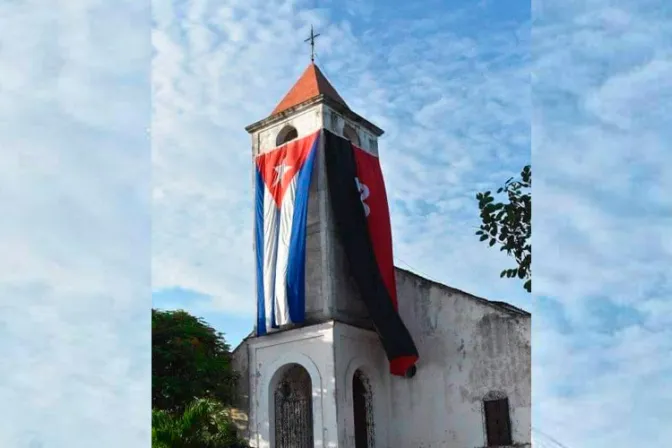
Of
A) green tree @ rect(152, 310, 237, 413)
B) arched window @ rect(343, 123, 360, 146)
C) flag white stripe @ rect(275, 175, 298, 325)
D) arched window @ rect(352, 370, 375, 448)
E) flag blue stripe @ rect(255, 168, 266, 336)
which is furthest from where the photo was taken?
arched window @ rect(343, 123, 360, 146)

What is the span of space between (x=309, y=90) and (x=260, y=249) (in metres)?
2.95

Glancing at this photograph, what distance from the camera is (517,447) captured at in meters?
13.2

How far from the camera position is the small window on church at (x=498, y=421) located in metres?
13.4

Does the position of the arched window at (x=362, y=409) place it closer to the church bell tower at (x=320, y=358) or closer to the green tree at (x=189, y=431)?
the church bell tower at (x=320, y=358)

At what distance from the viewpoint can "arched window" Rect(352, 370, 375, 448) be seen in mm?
14086

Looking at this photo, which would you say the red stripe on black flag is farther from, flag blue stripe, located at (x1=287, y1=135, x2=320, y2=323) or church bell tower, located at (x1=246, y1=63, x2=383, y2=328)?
flag blue stripe, located at (x1=287, y1=135, x2=320, y2=323)

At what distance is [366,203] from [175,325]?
12.7 ft

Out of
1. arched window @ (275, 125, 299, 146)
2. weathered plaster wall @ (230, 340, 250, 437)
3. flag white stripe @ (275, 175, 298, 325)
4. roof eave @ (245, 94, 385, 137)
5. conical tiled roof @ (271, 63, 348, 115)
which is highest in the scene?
conical tiled roof @ (271, 63, 348, 115)

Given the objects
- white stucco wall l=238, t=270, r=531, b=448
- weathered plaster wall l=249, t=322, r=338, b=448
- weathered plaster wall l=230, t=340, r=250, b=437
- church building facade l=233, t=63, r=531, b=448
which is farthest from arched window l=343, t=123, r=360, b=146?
weathered plaster wall l=230, t=340, r=250, b=437

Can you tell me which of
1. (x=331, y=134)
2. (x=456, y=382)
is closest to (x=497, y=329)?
(x=456, y=382)

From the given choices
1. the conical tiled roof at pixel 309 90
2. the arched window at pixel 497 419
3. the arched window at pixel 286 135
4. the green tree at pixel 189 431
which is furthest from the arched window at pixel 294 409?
the conical tiled roof at pixel 309 90

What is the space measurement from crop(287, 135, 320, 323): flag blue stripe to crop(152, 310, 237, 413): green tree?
7.30ft

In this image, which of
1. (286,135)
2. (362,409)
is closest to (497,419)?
(362,409)

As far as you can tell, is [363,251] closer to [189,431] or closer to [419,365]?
[419,365]
